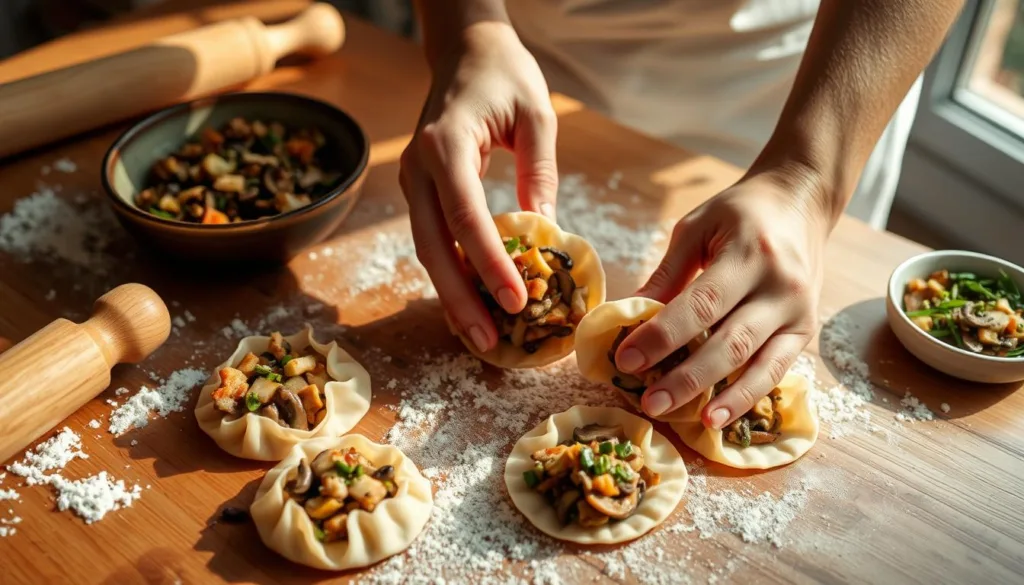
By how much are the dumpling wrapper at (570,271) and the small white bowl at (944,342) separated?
69 centimetres

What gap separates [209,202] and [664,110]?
4.68 ft

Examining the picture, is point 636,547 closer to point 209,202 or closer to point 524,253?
point 524,253

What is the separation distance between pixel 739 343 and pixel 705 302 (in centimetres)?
11

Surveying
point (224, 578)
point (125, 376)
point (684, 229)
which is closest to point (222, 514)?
point (224, 578)

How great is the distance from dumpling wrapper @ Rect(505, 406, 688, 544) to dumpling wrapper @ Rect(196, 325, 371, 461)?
1.23 ft

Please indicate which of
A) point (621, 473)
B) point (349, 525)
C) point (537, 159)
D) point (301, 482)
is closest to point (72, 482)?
point (301, 482)

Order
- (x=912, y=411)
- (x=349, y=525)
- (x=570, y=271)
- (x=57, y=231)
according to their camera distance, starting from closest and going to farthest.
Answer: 1. (x=349, y=525)
2. (x=912, y=411)
3. (x=570, y=271)
4. (x=57, y=231)

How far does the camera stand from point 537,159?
206 centimetres

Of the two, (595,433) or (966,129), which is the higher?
(595,433)

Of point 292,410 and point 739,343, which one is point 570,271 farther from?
point 292,410

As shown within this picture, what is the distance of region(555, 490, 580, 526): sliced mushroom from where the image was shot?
1.64 m

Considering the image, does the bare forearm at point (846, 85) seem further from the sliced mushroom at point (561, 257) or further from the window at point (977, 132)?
the window at point (977, 132)

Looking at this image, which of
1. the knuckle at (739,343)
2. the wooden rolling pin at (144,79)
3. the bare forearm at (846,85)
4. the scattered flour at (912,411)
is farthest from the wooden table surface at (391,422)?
the bare forearm at (846,85)

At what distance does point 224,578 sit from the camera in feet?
5.12
